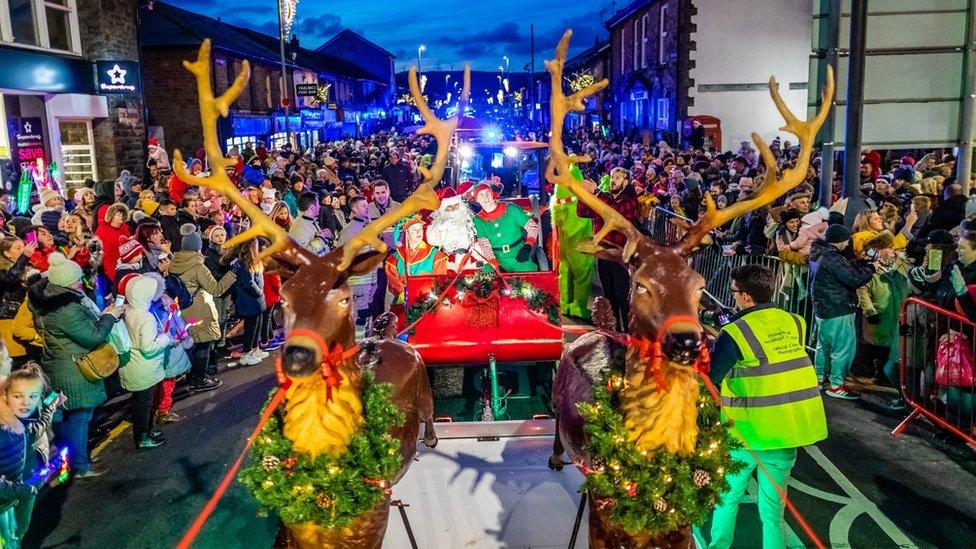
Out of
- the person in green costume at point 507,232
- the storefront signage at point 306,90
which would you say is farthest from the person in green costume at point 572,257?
the storefront signage at point 306,90

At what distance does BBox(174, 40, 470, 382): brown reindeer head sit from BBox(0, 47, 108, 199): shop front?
1301 centimetres

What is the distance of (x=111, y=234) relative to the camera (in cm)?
984

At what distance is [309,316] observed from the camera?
11.8 ft

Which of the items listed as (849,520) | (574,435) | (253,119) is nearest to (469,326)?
(574,435)

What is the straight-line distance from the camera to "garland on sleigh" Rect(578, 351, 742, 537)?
3.72 meters

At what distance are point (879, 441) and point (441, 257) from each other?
14.7 feet

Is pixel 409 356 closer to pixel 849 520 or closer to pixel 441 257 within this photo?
pixel 441 257

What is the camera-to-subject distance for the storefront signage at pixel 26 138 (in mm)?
16141

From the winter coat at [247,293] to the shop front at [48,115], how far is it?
7931 millimetres

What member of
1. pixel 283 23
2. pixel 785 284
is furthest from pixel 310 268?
pixel 283 23

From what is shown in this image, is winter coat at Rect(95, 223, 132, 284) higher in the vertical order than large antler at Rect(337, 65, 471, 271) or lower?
lower

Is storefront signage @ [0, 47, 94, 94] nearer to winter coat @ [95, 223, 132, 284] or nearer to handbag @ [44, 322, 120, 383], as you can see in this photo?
winter coat @ [95, 223, 132, 284]

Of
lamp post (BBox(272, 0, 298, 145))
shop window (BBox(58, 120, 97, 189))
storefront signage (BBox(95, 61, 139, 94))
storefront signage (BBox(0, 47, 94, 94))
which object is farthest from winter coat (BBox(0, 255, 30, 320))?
lamp post (BBox(272, 0, 298, 145))

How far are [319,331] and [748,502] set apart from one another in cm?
408
